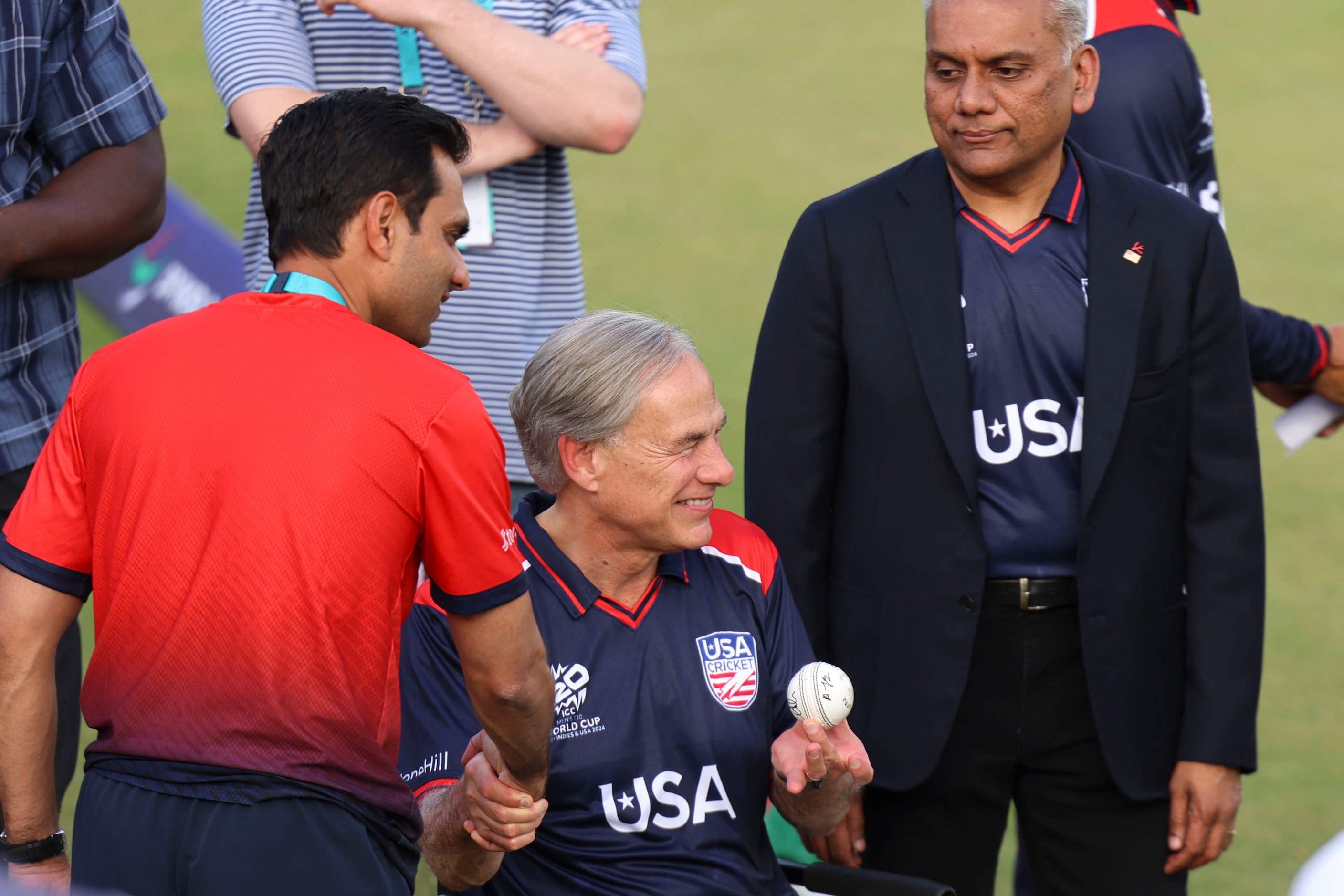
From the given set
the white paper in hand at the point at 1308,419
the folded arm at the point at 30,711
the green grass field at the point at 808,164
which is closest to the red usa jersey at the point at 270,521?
the folded arm at the point at 30,711

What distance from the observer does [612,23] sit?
10.8 feet

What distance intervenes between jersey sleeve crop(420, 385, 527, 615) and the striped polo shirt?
1209 millimetres

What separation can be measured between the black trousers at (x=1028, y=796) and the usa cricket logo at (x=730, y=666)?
0.43 metres

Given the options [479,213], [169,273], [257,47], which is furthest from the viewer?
[169,273]

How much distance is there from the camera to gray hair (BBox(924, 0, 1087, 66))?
255cm

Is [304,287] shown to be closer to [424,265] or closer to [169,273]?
[424,265]

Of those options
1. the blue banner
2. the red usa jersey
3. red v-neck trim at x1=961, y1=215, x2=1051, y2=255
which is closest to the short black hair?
the red usa jersey

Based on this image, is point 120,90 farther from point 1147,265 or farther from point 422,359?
point 1147,265

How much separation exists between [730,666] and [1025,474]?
61 cm

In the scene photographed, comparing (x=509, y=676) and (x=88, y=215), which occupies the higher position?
(x=88, y=215)

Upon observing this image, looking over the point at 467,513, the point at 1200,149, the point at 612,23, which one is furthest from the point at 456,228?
the point at 1200,149

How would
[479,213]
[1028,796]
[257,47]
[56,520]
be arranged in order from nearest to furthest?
[56,520] < [1028,796] < [257,47] < [479,213]

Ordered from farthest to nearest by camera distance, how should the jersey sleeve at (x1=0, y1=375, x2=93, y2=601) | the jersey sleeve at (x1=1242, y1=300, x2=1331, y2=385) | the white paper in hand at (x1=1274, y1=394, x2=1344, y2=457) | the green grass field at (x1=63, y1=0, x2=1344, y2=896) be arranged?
the green grass field at (x1=63, y1=0, x2=1344, y2=896) < the white paper in hand at (x1=1274, y1=394, x2=1344, y2=457) < the jersey sleeve at (x1=1242, y1=300, x2=1331, y2=385) < the jersey sleeve at (x1=0, y1=375, x2=93, y2=601)

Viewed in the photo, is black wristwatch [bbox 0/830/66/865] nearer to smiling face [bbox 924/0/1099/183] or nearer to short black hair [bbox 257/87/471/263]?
short black hair [bbox 257/87/471/263]
